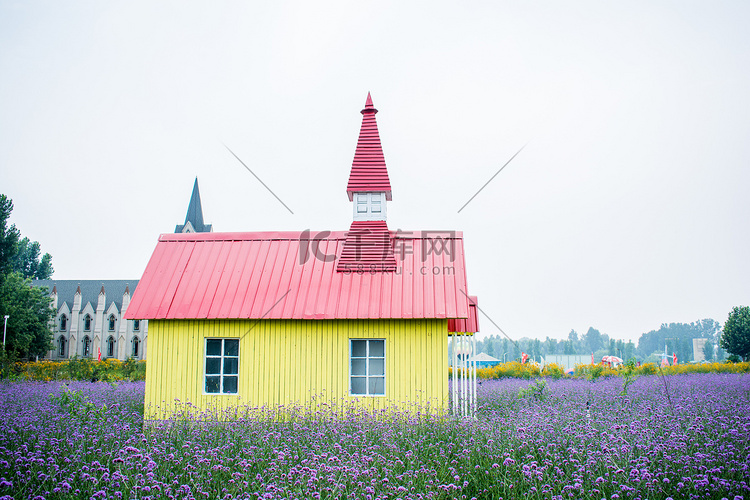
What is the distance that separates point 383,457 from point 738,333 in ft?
134

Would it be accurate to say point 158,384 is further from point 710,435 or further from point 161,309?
point 710,435

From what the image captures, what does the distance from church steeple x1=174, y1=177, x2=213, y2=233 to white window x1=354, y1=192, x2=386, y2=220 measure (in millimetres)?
59219

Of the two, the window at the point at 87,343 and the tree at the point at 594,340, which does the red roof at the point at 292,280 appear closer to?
the window at the point at 87,343

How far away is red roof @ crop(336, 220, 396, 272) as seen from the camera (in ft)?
45.5

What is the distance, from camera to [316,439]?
8.45m

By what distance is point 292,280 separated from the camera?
1357 cm

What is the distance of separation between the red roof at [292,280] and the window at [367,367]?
0.94 metres

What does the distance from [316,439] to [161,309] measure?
6554mm

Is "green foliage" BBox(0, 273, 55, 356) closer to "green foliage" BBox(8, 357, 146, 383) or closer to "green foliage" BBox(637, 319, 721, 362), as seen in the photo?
"green foliage" BBox(8, 357, 146, 383)

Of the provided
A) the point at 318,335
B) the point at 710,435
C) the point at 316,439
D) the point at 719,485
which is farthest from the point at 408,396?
the point at 719,485

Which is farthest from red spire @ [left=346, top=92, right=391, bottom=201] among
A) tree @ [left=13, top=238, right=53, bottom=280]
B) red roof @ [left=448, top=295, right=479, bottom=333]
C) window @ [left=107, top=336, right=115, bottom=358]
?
tree @ [left=13, top=238, right=53, bottom=280]

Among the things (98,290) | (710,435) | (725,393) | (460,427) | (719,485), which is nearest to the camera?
(719,485)

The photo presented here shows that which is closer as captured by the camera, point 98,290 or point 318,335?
point 318,335

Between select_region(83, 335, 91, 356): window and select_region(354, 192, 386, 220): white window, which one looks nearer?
select_region(354, 192, 386, 220): white window
